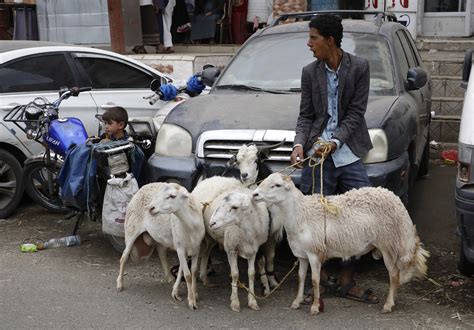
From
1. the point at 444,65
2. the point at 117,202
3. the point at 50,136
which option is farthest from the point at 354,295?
the point at 444,65

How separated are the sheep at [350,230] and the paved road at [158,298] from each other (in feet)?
0.76

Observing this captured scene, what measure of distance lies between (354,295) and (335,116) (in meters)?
1.37

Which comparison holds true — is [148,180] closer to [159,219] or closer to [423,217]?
[159,219]

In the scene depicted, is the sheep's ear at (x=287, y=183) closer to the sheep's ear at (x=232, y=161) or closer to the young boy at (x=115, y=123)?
the sheep's ear at (x=232, y=161)

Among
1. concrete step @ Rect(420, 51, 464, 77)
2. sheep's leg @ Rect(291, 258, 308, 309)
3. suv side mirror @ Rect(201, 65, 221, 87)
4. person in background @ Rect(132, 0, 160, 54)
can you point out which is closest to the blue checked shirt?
sheep's leg @ Rect(291, 258, 308, 309)

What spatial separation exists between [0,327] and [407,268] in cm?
297

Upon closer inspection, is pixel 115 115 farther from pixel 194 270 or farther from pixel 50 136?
pixel 194 270

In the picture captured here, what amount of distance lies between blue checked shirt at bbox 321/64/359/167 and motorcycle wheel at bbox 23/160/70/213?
3.12m

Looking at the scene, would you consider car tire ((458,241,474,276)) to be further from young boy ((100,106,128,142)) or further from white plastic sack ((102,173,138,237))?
young boy ((100,106,128,142))

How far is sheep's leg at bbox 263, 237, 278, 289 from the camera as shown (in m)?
5.11

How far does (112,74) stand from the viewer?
319 inches

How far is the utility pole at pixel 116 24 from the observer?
13.1 m

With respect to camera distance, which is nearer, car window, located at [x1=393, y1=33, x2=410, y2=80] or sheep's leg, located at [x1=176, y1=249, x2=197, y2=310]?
sheep's leg, located at [x1=176, y1=249, x2=197, y2=310]

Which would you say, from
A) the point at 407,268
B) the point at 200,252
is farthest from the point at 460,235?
the point at 200,252
